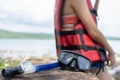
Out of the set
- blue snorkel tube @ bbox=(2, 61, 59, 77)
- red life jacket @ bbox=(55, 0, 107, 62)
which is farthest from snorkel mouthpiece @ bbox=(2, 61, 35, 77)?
red life jacket @ bbox=(55, 0, 107, 62)

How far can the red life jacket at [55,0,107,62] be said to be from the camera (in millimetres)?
3590

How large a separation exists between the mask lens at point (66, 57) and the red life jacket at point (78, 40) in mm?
96

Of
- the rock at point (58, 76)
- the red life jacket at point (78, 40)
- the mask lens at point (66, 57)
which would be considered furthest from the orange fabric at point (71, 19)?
the rock at point (58, 76)

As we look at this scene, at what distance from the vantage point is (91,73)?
3.62 meters

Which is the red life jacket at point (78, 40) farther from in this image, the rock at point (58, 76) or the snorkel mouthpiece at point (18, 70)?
the snorkel mouthpiece at point (18, 70)

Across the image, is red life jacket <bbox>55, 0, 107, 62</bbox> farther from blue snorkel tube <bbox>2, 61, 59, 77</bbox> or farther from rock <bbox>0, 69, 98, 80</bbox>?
blue snorkel tube <bbox>2, 61, 59, 77</bbox>

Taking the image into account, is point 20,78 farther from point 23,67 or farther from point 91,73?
point 91,73

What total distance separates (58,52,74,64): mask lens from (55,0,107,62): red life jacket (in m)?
0.10

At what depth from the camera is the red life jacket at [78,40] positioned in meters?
3.59

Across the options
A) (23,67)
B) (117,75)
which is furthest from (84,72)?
(117,75)

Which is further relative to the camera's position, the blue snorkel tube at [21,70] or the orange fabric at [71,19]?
the orange fabric at [71,19]

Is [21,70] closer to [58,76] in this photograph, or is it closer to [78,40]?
[58,76]

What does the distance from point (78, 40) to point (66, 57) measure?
0.63ft

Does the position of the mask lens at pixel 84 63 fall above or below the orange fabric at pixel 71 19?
below
